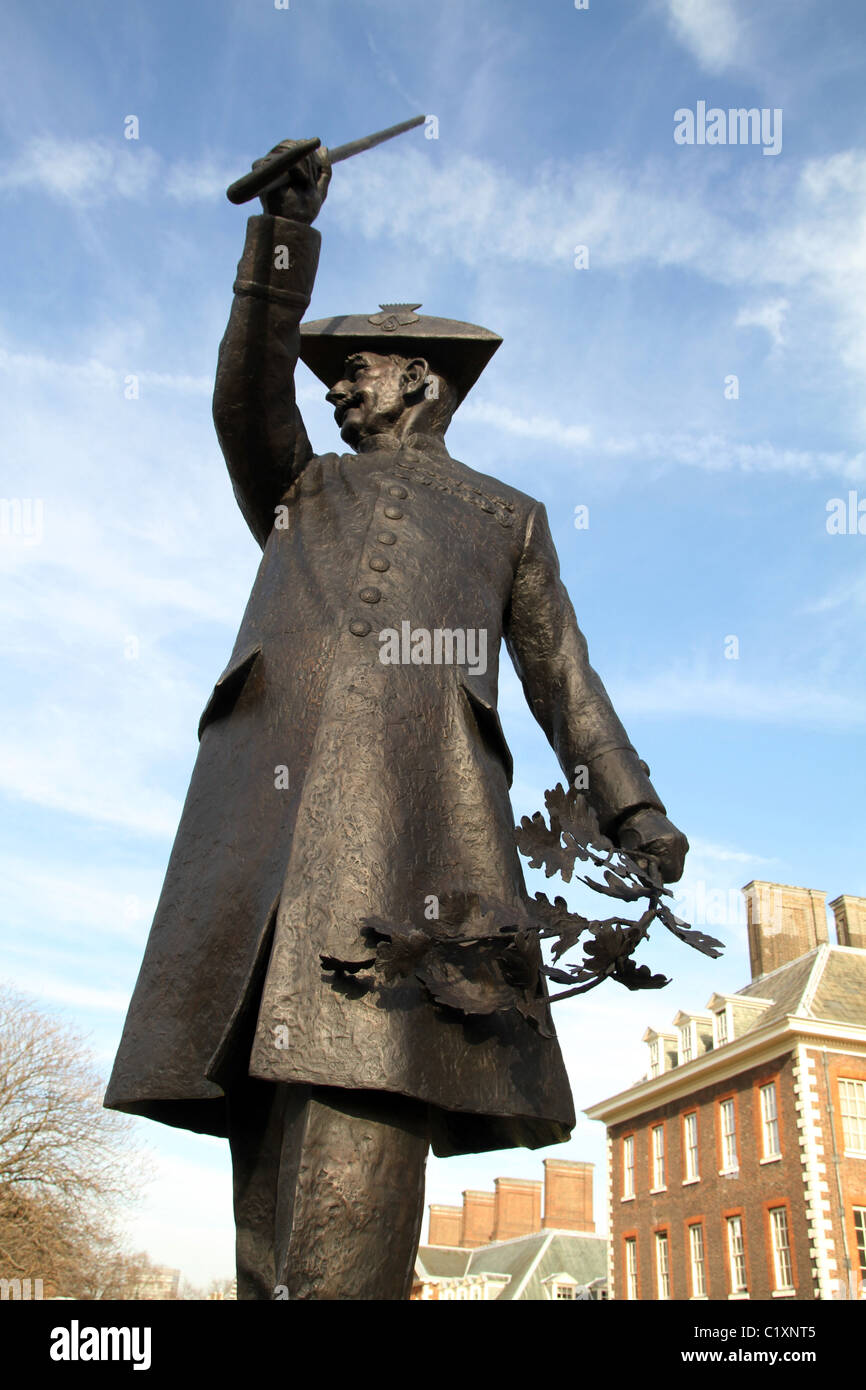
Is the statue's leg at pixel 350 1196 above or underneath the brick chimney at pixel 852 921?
underneath

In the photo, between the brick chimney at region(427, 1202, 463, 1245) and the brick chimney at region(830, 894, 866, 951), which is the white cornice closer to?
the brick chimney at region(830, 894, 866, 951)

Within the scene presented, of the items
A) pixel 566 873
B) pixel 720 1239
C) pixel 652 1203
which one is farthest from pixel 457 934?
pixel 652 1203

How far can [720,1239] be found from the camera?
30797 millimetres

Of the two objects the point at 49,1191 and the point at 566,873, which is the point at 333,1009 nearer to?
the point at 566,873

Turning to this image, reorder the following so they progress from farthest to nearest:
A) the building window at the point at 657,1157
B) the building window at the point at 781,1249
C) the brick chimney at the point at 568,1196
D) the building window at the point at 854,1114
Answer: the brick chimney at the point at 568,1196, the building window at the point at 657,1157, the building window at the point at 854,1114, the building window at the point at 781,1249

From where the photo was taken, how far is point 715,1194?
103 ft

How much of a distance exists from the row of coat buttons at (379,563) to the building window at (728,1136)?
3091 centimetres

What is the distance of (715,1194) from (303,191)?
32.4m

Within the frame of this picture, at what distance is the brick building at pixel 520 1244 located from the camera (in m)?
47.0

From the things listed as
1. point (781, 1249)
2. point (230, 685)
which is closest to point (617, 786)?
point (230, 685)

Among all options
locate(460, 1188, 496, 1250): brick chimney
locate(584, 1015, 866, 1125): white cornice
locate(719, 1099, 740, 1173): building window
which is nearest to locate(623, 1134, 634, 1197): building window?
locate(584, 1015, 866, 1125): white cornice

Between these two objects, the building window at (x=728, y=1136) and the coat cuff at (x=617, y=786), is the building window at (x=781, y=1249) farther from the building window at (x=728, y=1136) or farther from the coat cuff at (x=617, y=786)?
the coat cuff at (x=617, y=786)

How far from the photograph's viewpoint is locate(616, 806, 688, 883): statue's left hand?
3.14 meters

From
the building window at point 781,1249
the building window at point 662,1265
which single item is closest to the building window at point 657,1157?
the building window at point 662,1265
